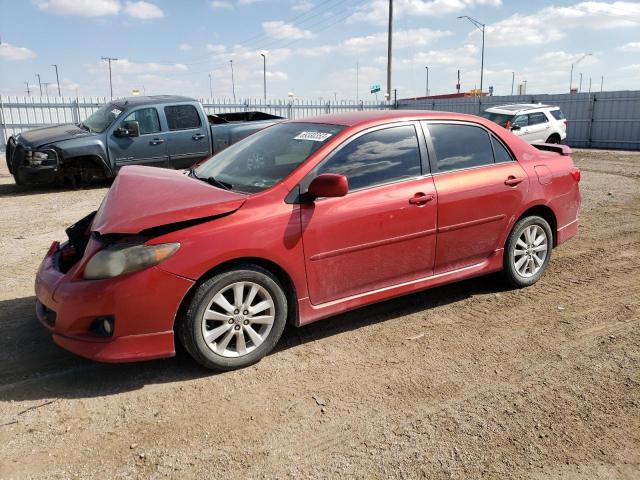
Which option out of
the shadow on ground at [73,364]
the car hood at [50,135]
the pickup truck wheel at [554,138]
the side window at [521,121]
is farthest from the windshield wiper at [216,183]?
the pickup truck wheel at [554,138]

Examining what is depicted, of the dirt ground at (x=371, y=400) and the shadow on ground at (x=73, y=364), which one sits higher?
the shadow on ground at (x=73, y=364)

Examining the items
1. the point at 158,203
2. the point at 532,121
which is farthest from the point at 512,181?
the point at 532,121

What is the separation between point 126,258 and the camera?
3230 millimetres

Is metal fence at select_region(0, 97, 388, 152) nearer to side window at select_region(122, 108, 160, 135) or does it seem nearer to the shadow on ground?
side window at select_region(122, 108, 160, 135)

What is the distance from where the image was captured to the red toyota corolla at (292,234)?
3279 millimetres

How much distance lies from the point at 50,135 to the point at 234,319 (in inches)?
356

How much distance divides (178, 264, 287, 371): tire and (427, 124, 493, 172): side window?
181 centimetres

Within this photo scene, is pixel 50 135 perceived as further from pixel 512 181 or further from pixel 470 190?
pixel 512 181

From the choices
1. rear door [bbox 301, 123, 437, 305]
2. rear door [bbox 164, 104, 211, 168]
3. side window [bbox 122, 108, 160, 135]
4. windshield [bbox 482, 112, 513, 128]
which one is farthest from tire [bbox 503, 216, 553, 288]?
windshield [bbox 482, 112, 513, 128]

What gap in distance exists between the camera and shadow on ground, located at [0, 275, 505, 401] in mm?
3375

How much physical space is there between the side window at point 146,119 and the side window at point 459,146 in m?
8.21

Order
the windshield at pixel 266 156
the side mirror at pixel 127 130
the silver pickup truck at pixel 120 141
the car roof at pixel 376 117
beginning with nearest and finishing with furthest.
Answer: the windshield at pixel 266 156, the car roof at pixel 376 117, the silver pickup truck at pixel 120 141, the side mirror at pixel 127 130

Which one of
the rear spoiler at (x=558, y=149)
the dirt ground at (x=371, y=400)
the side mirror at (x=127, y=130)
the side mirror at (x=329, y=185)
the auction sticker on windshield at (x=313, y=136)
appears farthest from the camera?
the side mirror at (x=127, y=130)

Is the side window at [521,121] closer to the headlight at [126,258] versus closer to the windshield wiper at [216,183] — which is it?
the windshield wiper at [216,183]
